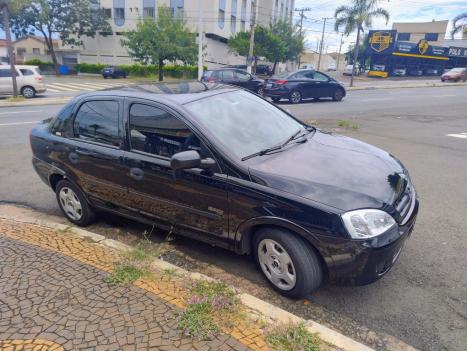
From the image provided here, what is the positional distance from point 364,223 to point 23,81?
20798 mm

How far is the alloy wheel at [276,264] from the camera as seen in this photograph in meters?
2.83

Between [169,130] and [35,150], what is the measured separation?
7.57 feet

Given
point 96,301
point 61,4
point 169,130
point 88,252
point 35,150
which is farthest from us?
point 61,4

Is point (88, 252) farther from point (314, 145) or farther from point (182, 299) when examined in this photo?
point (314, 145)

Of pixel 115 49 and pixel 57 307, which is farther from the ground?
pixel 115 49

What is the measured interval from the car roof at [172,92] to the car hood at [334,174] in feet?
3.28

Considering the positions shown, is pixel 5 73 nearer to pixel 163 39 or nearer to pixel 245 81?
pixel 245 81

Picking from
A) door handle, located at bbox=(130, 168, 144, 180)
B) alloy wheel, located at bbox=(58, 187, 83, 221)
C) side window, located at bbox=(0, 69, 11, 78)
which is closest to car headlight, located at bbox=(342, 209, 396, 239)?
door handle, located at bbox=(130, 168, 144, 180)

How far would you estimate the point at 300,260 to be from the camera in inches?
107

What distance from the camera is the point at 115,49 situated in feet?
157

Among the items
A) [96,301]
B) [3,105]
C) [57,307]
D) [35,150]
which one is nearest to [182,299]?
[96,301]

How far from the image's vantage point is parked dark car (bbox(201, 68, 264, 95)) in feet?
54.6

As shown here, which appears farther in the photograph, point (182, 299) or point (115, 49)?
point (115, 49)

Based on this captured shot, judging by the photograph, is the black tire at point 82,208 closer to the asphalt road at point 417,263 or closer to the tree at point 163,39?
the asphalt road at point 417,263
